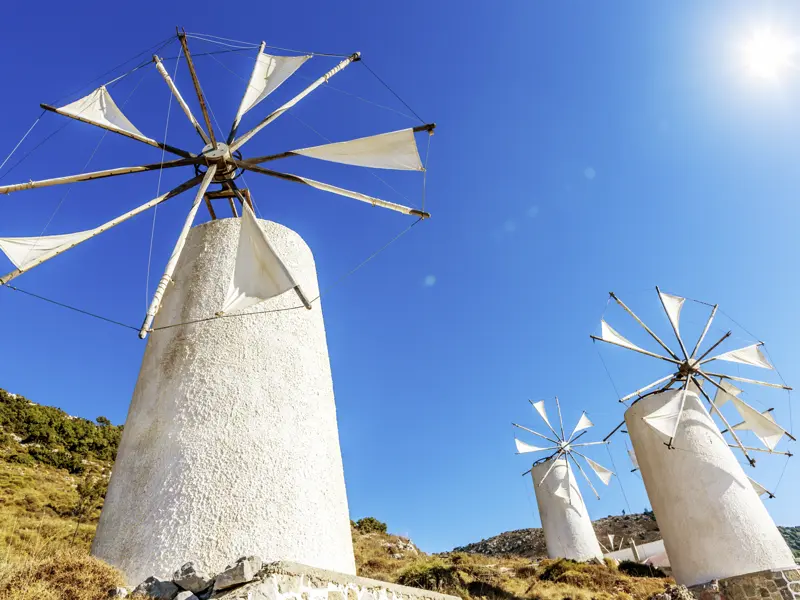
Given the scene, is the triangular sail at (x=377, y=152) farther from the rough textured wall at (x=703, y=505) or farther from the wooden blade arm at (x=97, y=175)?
the rough textured wall at (x=703, y=505)

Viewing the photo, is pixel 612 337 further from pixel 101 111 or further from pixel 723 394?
pixel 101 111

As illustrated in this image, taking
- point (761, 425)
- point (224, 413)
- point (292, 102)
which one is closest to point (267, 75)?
point (292, 102)

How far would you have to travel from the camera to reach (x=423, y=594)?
427 cm

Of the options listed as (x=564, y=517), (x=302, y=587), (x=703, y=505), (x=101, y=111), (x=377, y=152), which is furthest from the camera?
(x=564, y=517)

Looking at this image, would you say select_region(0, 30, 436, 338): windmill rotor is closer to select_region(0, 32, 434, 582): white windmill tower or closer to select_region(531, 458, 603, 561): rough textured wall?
select_region(0, 32, 434, 582): white windmill tower

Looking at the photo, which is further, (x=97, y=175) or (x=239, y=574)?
(x=97, y=175)

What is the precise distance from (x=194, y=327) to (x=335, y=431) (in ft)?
5.47

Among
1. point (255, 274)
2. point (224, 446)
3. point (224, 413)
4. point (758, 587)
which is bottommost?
point (758, 587)

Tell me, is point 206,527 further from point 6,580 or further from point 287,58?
point 287,58

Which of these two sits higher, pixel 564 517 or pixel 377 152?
pixel 377 152

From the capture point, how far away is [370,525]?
20.2 metres

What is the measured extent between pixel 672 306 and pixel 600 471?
39.7ft

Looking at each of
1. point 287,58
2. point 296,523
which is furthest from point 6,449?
point 296,523

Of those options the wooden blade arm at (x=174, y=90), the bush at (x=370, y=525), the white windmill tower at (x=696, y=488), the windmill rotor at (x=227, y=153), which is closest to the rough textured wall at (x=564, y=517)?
the bush at (x=370, y=525)
